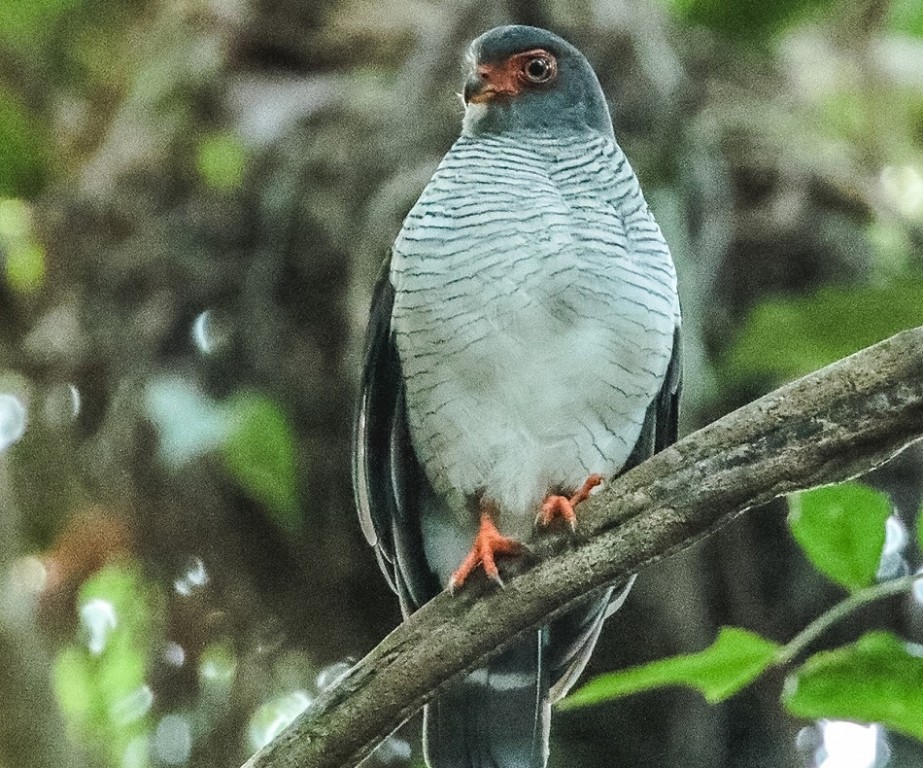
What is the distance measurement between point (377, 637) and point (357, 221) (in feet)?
2.14

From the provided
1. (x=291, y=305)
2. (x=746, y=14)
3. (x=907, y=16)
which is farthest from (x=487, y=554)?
(x=907, y=16)

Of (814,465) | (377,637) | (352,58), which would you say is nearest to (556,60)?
(814,465)

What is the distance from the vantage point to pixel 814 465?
1.12m

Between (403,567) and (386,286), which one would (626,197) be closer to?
(386,286)

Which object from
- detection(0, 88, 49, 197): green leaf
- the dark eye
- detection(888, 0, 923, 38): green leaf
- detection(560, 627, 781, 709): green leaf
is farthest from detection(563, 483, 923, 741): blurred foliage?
detection(0, 88, 49, 197): green leaf

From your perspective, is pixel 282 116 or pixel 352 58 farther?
pixel 352 58

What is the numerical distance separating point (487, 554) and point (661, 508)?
229 mm

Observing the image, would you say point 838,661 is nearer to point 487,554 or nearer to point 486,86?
point 487,554

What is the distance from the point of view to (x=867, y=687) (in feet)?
4.47

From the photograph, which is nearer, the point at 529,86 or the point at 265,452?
the point at 529,86

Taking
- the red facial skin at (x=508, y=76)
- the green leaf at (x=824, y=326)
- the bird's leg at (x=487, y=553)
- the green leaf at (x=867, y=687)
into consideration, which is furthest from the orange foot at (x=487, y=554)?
the green leaf at (x=824, y=326)

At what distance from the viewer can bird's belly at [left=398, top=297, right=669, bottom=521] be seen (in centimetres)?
144

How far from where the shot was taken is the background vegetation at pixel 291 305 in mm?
1767

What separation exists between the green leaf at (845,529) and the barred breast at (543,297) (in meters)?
0.25
